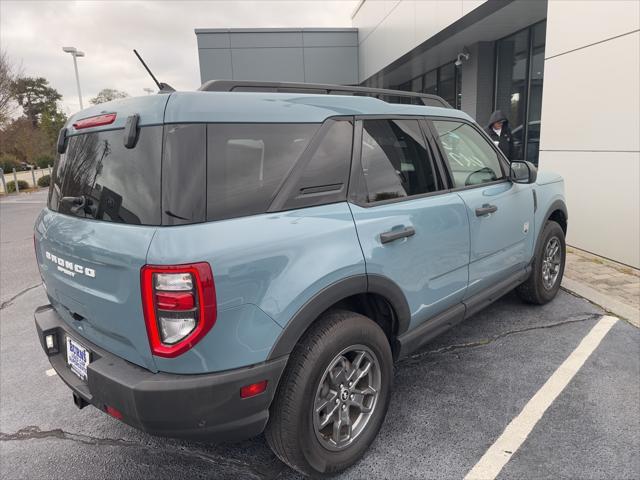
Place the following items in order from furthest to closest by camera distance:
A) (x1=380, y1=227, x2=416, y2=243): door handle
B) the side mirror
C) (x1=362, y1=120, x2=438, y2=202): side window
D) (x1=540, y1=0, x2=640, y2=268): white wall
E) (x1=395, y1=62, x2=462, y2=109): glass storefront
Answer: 1. (x1=395, y1=62, x2=462, y2=109): glass storefront
2. (x1=540, y1=0, x2=640, y2=268): white wall
3. the side mirror
4. (x1=362, y1=120, x2=438, y2=202): side window
5. (x1=380, y1=227, x2=416, y2=243): door handle

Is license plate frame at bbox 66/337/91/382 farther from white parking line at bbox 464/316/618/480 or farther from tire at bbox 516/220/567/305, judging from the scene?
tire at bbox 516/220/567/305

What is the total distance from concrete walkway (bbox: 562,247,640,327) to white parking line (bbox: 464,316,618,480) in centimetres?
62

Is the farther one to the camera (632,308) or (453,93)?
(453,93)

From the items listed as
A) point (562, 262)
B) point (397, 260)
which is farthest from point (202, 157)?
point (562, 262)

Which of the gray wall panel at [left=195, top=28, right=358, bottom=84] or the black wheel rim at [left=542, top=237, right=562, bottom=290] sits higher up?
the gray wall panel at [left=195, top=28, right=358, bottom=84]

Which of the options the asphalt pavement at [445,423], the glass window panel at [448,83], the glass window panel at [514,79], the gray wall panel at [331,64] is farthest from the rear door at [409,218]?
the gray wall panel at [331,64]

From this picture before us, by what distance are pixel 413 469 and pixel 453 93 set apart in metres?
13.5

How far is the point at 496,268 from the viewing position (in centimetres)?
332

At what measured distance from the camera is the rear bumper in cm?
172

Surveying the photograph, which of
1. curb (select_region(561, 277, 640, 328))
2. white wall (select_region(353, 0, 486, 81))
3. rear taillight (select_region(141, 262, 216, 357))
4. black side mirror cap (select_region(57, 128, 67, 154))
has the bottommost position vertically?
curb (select_region(561, 277, 640, 328))

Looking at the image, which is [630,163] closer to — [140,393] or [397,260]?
[397,260]

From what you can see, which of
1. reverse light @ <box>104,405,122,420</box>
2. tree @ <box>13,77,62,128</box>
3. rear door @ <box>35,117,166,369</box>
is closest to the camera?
rear door @ <box>35,117,166,369</box>

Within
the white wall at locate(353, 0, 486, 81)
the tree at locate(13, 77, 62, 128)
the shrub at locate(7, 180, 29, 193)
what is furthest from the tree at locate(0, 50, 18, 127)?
the tree at locate(13, 77, 62, 128)

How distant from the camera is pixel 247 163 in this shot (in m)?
1.91
